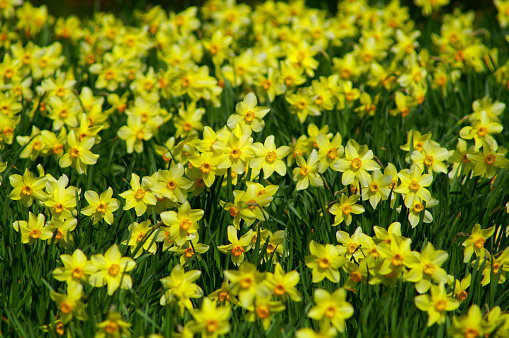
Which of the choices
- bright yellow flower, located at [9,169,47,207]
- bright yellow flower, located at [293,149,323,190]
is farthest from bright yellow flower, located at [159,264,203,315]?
bright yellow flower, located at [9,169,47,207]

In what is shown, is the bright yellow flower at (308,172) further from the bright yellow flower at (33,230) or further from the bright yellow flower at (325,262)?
the bright yellow flower at (33,230)

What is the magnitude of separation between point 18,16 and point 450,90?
4452 mm

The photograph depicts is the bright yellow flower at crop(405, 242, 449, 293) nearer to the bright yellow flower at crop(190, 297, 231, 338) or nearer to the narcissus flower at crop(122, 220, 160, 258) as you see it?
the bright yellow flower at crop(190, 297, 231, 338)

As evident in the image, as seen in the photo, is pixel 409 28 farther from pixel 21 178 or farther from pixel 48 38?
pixel 21 178

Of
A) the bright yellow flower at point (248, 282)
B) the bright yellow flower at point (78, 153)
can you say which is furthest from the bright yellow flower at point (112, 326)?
the bright yellow flower at point (78, 153)

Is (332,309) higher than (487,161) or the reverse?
the reverse

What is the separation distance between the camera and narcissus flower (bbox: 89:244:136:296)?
5.76 ft

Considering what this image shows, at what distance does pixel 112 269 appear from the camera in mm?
1777

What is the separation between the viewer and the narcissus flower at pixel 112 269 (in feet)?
5.76

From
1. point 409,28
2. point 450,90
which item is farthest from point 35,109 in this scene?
point 409,28

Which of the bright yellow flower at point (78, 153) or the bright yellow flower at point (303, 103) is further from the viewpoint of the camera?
the bright yellow flower at point (303, 103)

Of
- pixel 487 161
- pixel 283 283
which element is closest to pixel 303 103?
pixel 487 161

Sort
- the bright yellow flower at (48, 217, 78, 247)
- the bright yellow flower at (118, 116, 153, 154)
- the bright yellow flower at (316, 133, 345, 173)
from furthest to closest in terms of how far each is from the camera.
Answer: the bright yellow flower at (118, 116, 153, 154)
the bright yellow flower at (316, 133, 345, 173)
the bright yellow flower at (48, 217, 78, 247)

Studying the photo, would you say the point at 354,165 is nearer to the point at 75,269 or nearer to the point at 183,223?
the point at 183,223
